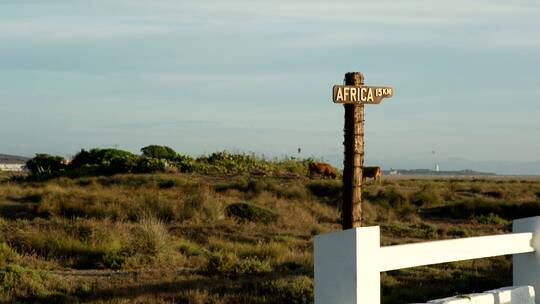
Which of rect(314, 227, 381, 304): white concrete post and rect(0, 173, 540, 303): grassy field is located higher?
rect(314, 227, 381, 304): white concrete post

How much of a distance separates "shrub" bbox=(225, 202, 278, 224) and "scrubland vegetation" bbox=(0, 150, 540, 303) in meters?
0.03

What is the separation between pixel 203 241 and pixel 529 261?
1079 cm

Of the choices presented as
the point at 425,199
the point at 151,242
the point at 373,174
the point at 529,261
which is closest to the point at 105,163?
the point at 373,174

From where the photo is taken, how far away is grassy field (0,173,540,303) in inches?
484

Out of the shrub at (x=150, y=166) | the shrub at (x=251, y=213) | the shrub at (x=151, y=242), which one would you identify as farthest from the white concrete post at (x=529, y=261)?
the shrub at (x=150, y=166)

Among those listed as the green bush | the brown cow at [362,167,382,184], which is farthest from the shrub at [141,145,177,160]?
the green bush

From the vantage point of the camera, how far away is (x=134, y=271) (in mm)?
14531

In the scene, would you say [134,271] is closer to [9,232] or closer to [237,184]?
[9,232]

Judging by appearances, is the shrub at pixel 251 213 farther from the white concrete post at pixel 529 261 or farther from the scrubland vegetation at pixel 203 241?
the white concrete post at pixel 529 261

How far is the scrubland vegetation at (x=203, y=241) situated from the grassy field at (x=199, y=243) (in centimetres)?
3

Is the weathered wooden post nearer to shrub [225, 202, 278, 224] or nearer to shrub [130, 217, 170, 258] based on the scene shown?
shrub [130, 217, 170, 258]

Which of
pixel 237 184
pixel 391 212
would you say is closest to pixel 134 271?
pixel 391 212

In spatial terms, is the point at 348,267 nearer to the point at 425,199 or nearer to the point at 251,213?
the point at 251,213

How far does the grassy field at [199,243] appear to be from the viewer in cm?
1230
